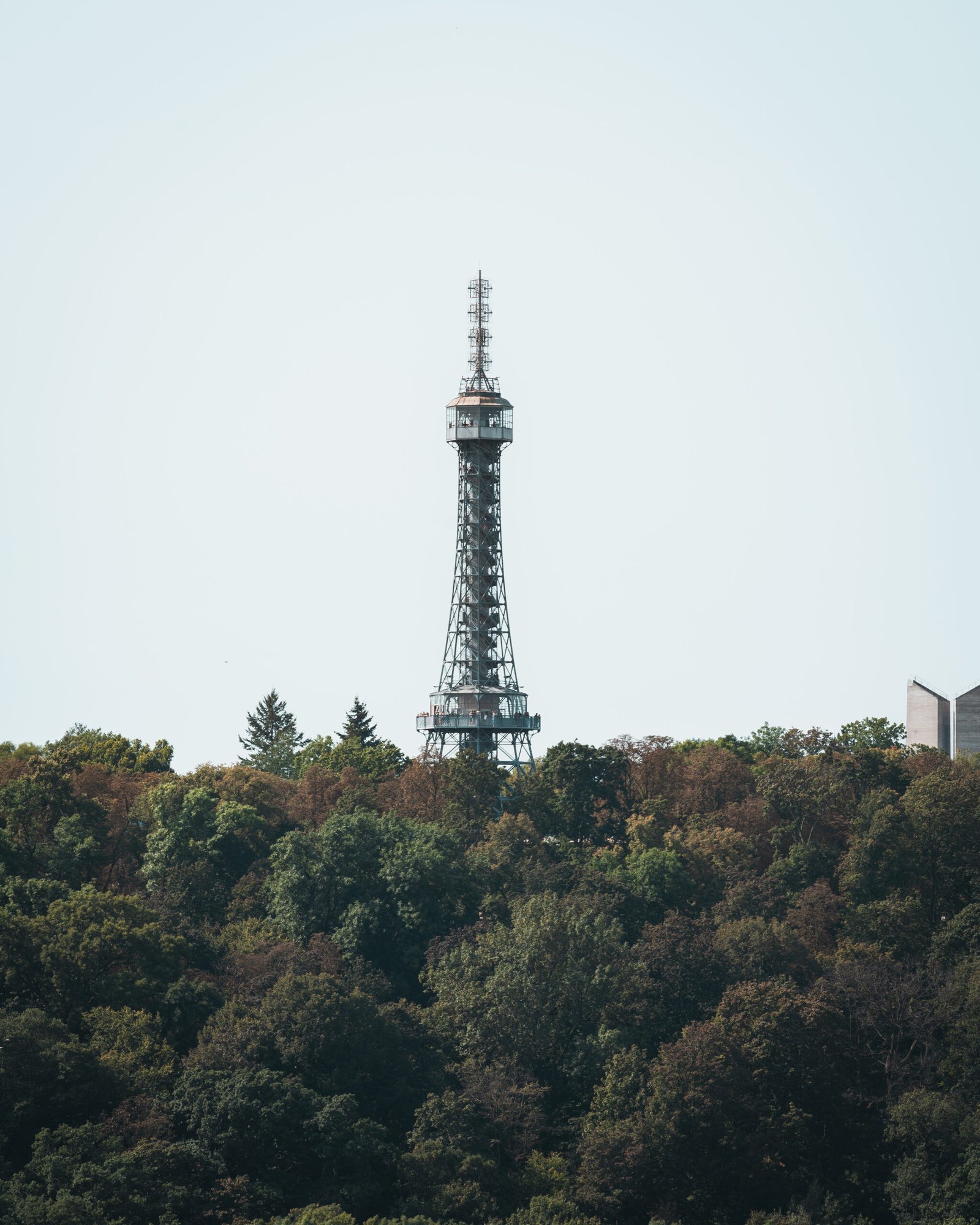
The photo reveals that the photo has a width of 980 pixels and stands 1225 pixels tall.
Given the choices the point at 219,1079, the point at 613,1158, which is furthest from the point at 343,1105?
the point at 613,1158

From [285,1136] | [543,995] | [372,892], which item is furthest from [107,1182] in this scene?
[372,892]

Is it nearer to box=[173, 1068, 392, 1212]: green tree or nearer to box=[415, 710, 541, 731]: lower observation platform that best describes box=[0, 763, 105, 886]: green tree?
box=[173, 1068, 392, 1212]: green tree

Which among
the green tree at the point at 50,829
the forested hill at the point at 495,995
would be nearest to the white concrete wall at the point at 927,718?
the forested hill at the point at 495,995

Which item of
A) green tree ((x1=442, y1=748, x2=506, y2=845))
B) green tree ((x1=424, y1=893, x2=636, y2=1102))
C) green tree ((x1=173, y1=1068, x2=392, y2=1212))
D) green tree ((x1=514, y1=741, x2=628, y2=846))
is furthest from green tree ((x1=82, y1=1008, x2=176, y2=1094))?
green tree ((x1=514, y1=741, x2=628, y2=846))

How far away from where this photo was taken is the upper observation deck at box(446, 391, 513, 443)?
110m

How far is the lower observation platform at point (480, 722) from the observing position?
108m

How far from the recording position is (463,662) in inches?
4343

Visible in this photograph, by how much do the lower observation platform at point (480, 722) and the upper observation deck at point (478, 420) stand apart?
1580 cm

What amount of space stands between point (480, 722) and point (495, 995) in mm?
36330

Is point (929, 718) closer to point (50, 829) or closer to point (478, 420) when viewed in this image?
point (478, 420)

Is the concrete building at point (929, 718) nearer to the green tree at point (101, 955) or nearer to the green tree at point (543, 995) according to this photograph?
the green tree at point (543, 995)

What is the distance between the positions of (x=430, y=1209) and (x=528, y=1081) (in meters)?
8.79

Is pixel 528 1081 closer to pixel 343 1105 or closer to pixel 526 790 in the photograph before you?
pixel 343 1105

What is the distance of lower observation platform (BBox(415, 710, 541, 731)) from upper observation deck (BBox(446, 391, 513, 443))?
15798 millimetres
